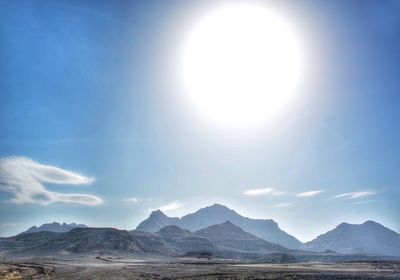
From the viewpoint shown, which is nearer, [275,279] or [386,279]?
[275,279]

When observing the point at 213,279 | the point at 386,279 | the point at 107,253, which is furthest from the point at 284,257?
the point at 213,279

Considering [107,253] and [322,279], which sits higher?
[107,253]

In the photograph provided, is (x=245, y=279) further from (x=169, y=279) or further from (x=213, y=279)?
(x=169, y=279)

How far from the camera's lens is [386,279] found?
213 ft

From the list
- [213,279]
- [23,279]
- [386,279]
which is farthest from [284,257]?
[23,279]

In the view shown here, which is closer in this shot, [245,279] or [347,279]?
[245,279]

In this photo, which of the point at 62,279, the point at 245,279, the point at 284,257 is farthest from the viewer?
the point at 284,257

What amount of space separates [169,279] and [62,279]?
2043 centimetres

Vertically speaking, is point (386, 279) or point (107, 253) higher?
point (107, 253)

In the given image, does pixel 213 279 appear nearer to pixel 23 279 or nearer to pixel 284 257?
pixel 23 279

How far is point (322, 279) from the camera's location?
6256 cm

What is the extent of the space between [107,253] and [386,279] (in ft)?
543

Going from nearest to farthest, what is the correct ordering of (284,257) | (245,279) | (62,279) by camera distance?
(245,279), (62,279), (284,257)

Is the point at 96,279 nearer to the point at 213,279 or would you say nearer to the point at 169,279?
the point at 169,279
